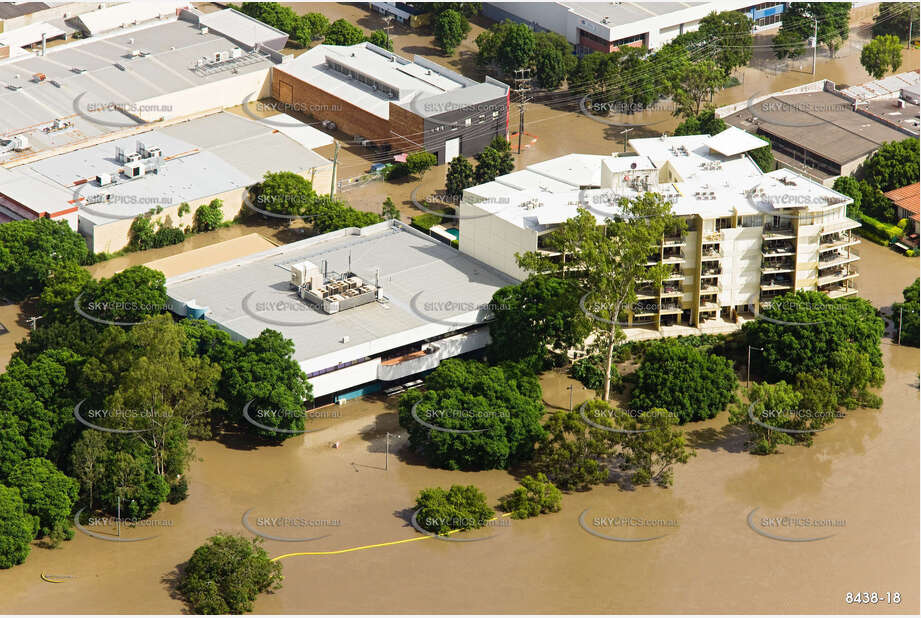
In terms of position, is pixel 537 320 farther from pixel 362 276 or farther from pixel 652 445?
pixel 362 276

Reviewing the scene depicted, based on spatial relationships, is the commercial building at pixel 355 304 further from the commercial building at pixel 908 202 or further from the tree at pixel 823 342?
the commercial building at pixel 908 202

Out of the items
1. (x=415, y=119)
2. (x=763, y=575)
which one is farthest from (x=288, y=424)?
(x=415, y=119)

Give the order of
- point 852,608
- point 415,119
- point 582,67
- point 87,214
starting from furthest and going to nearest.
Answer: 1. point 582,67
2. point 415,119
3. point 87,214
4. point 852,608

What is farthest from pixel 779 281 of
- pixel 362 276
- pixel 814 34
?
pixel 814 34

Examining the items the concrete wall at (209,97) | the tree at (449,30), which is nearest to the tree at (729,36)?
the tree at (449,30)

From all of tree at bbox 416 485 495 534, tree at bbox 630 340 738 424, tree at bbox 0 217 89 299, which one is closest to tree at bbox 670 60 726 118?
tree at bbox 630 340 738 424

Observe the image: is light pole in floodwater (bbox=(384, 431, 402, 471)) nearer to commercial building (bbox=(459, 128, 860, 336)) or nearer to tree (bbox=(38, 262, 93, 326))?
commercial building (bbox=(459, 128, 860, 336))

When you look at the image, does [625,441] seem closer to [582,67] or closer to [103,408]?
[103,408]
